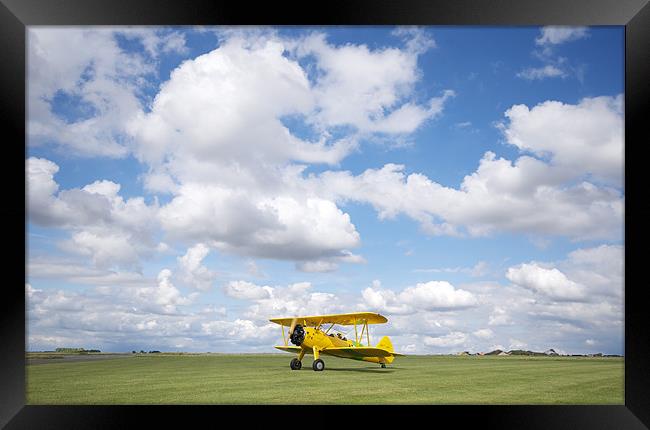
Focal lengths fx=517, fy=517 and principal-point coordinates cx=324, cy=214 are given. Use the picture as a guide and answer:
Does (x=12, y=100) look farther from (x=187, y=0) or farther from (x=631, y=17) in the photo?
(x=631, y=17)

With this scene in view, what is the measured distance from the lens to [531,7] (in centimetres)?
471

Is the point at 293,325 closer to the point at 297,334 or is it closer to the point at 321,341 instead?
the point at 297,334

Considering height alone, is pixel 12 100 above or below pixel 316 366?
above

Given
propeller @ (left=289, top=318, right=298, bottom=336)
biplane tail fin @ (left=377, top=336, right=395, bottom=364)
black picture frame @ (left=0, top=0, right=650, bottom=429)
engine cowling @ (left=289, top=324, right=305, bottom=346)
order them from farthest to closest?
biplane tail fin @ (left=377, top=336, right=395, bottom=364)
propeller @ (left=289, top=318, right=298, bottom=336)
engine cowling @ (left=289, top=324, right=305, bottom=346)
black picture frame @ (left=0, top=0, right=650, bottom=429)

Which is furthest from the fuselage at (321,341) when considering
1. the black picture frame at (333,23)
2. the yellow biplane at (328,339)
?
the black picture frame at (333,23)

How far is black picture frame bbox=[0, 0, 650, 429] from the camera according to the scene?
4.57 m

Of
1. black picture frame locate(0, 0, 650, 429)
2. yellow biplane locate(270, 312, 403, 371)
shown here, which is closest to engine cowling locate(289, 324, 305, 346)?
yellow biplane locate(270, 312, 403, 371)

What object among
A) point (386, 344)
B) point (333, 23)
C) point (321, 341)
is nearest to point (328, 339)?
point (321, 341)

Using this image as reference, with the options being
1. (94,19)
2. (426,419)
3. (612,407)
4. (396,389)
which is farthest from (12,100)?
(396,389)

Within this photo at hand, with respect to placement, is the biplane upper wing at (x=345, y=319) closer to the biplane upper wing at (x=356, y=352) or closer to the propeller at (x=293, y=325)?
the propeller at (x=293, y=325)

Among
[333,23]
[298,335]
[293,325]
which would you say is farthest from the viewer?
[293,325]

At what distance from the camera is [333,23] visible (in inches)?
192

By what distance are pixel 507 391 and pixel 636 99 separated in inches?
224

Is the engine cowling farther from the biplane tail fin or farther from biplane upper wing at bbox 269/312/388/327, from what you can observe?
the biplane tail fin
